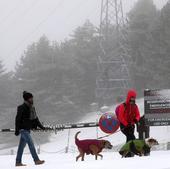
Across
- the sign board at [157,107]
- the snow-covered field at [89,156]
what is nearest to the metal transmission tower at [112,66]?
the snow-covered field at [89,156]

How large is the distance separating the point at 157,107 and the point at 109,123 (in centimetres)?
514

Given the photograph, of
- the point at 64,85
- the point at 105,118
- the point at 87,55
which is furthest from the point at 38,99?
the point at 105,118

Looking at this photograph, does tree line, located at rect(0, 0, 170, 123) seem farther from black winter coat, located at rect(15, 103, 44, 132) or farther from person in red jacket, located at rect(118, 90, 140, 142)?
black winter coat, located at rect(15, 103, 44, 132)

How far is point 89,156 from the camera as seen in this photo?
16.1 metres

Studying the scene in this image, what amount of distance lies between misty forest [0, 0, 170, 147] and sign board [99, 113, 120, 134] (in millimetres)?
51059

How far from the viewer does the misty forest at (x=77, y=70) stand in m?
68.2

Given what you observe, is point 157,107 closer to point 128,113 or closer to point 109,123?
point 109,123

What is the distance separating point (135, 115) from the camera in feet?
41.2

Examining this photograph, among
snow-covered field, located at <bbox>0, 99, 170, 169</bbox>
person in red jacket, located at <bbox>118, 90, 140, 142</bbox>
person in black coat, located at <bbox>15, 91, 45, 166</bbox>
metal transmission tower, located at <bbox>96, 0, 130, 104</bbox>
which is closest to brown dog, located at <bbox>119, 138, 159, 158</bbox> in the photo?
snow-covered field, located at <bbox>0, 99, 170, 169</bbox>

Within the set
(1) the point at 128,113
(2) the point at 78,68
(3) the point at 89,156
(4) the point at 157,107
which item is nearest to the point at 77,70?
(2) the point at 78,68

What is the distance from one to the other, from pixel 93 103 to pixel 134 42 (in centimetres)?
1005

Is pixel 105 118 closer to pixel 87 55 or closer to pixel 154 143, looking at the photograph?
pixel 154 143

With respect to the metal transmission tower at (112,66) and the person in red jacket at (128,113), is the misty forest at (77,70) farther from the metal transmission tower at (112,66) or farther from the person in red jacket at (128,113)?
the person in red jacket at (128,113)

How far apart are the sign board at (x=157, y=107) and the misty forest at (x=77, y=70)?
46.1 m
